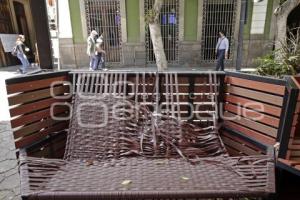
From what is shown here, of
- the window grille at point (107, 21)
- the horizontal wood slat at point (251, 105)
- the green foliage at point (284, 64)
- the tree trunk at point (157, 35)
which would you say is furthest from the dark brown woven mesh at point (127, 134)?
the window grille at point (107, 21)

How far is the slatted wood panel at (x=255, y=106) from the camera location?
2.05 m

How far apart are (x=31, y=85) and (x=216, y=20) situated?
10.6m

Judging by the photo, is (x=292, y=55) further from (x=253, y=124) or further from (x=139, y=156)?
(x=139, y=156)

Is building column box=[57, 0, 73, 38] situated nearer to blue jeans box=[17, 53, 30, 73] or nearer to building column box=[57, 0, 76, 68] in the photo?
building column box=[57, 0, 76, 68]

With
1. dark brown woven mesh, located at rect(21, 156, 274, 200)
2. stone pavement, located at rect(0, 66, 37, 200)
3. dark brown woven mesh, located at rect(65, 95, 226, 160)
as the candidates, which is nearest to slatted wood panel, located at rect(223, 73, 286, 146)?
dark brown woven mesh, located at rect(65, 95, 226, 160)

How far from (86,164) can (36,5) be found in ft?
6.07

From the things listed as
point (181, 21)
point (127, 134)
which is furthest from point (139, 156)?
point (181, 21)

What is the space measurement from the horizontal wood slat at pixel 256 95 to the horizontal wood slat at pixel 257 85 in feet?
0.13

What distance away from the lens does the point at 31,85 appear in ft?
7.18

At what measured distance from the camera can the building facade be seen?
36.3 feet

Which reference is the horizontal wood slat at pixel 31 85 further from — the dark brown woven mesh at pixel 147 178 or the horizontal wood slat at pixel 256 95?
the horizontal wood slat at pixel 256 95

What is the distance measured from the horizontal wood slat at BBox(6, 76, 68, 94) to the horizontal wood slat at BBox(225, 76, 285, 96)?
5.62ft

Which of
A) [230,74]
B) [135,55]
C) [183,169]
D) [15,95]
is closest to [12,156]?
[15,95]

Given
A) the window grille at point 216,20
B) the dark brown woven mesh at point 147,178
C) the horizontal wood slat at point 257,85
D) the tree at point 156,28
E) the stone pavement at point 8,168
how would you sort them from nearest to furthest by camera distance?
the dark brown woven mesh at point 147,178 < the horizontal wood slat at point 257,85 < the stone pavement at point 8,168 < the tree at point 156,28 < the window grille at point 216,20
